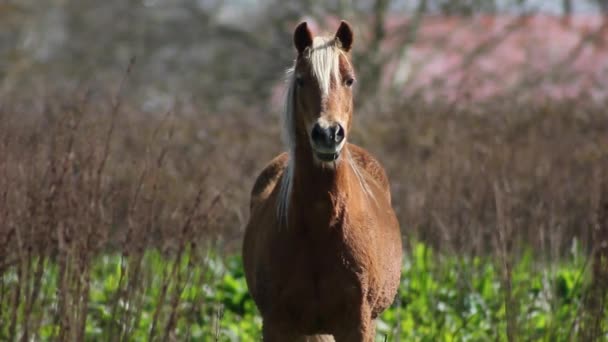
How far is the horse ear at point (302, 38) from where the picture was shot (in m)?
4.59

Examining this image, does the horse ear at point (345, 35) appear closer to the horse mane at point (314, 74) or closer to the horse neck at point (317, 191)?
the horse mane at point (314, 74)

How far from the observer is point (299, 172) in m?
4.57

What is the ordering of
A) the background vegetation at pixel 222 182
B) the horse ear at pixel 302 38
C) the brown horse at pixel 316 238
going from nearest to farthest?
the background vegetation at pixel 222 182
the brown horse at pixel 316 238
the horse ear at pixel 302 38

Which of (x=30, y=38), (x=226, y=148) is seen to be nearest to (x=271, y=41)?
(x=30, y=38)

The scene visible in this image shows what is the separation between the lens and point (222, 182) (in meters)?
10.0

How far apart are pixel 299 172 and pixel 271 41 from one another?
59.8 feet

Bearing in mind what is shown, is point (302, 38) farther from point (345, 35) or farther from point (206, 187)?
point (206, 187)

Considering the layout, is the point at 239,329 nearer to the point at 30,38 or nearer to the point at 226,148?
the point at 226,148

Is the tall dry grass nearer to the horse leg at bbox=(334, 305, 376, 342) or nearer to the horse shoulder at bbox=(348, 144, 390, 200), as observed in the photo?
the horse shoulder at bbox=(348, 144, 390, 200)

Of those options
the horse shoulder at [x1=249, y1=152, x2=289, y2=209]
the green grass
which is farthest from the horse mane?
the green grass

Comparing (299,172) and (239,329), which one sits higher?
(299,172)

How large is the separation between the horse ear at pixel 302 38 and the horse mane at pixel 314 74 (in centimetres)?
3

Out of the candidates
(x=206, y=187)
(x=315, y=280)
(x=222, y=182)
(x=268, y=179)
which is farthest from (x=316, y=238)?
(x=222, y=182)

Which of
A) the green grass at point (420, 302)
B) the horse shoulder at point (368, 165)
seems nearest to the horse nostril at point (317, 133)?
the horse shoulder at point (368, 165)
